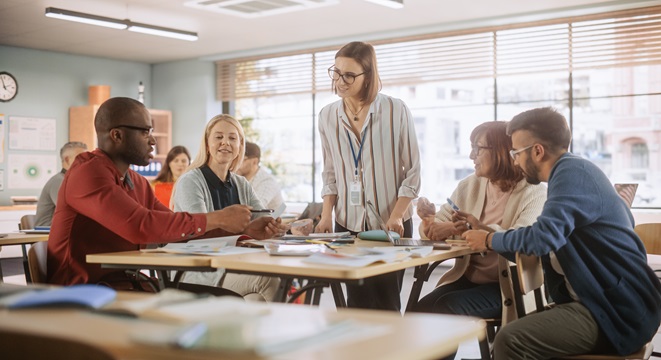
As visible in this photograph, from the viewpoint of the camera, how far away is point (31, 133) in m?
9.92

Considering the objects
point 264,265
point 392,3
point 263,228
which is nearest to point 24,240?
point 263,228

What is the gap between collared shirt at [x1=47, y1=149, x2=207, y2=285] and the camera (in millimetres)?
2547

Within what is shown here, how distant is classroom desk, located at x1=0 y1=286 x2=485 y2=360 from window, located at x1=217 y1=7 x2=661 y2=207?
6999mm

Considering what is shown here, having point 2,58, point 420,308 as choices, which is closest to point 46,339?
point 420,308

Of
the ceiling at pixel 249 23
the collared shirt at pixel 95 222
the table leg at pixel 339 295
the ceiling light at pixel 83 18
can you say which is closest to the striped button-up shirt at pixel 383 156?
the table leg at pixel 339 295

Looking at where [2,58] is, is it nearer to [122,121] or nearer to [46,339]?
[122,121]

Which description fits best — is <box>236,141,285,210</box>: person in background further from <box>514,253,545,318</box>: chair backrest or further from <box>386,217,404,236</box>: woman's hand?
<box>514,253,545,318</box>: chair backrest

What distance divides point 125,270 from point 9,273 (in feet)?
20.1

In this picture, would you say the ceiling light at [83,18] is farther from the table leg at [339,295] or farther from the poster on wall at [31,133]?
the table leg at [339,295]

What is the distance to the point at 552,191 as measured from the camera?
2387mm

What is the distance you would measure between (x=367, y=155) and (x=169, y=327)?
2072 millimetres

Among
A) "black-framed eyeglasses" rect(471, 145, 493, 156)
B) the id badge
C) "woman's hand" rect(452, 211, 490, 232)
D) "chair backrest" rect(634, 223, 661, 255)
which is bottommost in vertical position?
"chair backrest" rect(634, 223, 661, 255)

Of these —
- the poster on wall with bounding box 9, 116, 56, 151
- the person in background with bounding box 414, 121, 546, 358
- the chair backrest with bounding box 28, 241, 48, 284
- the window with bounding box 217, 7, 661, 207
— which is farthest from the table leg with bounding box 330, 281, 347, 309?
the poster on wall with bounding box 9, 116, 56, 151

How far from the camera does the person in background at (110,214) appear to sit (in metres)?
Result: 2.55
